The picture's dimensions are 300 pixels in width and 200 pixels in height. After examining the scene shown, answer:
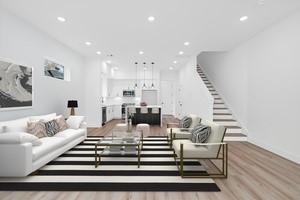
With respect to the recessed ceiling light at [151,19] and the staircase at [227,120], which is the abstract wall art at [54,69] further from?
the staircase at [227,120]

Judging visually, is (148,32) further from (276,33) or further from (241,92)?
(241,92)

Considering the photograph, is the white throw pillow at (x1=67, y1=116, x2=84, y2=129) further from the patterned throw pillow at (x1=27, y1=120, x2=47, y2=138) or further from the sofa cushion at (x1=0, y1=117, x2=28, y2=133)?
the sofa cushion at (x1=0, y1=117, x2=28, y2=133)

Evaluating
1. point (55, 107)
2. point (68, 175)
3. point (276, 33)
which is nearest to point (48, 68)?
point (55, 107)

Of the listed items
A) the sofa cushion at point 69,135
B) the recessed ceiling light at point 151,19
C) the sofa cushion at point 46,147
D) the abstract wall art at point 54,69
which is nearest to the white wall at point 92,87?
the abstract wall art at point 54,69

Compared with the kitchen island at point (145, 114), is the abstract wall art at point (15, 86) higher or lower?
higher

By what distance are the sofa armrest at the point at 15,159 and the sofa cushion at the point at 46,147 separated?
0.58 feet

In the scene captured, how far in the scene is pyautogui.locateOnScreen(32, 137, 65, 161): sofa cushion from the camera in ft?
10.6

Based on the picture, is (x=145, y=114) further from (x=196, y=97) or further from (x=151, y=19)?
(x=151, y=19)

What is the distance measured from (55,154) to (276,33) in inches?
228

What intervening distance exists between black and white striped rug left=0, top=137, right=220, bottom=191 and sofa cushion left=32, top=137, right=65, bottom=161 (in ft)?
1.04

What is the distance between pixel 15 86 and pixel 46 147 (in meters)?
1.67

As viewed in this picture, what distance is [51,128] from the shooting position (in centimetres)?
441

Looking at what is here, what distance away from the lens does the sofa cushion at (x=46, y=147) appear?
10.6 feet

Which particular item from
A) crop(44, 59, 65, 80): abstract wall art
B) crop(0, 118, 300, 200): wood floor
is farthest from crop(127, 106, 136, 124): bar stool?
crop(0, 118, 300, 200): wood floor
